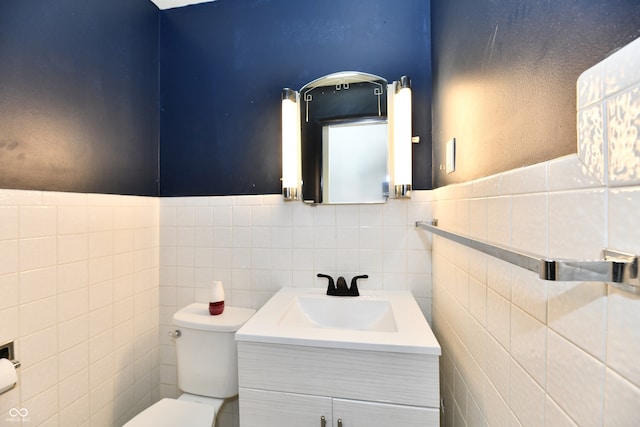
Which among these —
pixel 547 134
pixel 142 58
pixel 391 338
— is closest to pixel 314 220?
pixel 391 338

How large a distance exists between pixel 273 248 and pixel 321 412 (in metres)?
0.75

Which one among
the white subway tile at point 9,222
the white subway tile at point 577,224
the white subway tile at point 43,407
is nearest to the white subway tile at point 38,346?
the white subway tile at point 43,407

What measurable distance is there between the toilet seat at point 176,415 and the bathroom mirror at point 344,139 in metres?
1.04

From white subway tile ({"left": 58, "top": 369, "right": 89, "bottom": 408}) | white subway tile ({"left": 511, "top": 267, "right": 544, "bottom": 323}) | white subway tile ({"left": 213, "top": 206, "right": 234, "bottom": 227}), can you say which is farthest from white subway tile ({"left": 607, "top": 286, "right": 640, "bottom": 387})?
white subway tile ({"left": 58, "top": 369, "right": 89, "bottom": 408})

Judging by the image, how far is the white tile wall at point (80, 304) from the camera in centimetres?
89

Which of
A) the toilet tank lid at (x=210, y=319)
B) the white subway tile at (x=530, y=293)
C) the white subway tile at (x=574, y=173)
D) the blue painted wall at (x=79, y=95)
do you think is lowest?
the toilet tank lid at (x=210, y=319)

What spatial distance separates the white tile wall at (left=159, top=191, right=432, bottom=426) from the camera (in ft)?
4.21

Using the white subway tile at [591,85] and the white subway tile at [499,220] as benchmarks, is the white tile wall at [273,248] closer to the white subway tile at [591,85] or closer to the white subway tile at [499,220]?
the white subway tile at [499,220]

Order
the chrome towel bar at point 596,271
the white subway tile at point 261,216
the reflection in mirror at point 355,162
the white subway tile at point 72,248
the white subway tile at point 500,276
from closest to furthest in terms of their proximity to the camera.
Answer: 1. the chrome towel bar at point 596,271
2. the white subway tile at point 500,276
3. the white subway tile at point 72,248
4. the reflection in mirror at point 355,162
5. the white subway tile at point 261,216

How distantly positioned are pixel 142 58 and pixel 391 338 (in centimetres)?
183

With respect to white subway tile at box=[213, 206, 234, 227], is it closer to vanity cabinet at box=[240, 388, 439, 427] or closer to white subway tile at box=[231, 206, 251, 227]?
white subway tile at box=[231, 206, 251, 227]

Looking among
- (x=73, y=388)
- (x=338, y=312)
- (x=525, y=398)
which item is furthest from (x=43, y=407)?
(x=525, y=398)

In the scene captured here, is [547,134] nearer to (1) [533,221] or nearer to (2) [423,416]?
(1) [533,221]

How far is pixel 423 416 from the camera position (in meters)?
0.79
